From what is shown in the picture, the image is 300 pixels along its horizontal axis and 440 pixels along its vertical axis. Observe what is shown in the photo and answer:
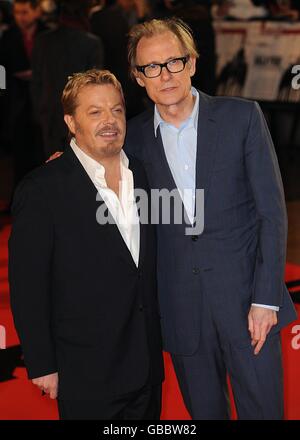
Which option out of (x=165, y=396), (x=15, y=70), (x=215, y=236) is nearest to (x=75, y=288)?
(x=215, y=236)

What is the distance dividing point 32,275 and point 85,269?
162 millimetres

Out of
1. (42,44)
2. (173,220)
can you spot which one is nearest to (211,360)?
(173,220)

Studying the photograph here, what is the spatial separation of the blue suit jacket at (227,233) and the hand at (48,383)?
47 cm

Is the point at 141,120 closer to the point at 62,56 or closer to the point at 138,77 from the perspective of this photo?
the point at 138,77

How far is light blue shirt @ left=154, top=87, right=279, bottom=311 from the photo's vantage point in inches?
→ 102

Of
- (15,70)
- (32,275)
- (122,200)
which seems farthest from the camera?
(15,70)

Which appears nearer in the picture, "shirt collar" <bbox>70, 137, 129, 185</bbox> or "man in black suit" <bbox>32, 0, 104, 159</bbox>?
"shirt collar" <bbox>70, 137, 129, 185</bbox>

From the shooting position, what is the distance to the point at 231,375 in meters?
2.69

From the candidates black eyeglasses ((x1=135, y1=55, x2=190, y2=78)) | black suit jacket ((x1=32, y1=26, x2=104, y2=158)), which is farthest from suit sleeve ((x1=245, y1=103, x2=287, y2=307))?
black suit jacket ((x1=32, y1=26, x2=104, y2=158))

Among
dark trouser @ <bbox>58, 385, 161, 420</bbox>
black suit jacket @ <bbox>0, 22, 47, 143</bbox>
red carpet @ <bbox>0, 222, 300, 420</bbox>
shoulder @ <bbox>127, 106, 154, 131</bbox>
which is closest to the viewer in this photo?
dark trouser @ <bbox>58, 385, 161, 420</bbox>

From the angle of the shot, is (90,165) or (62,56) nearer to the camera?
(90,165)

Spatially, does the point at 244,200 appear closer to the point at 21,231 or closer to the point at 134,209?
the point at 134,209

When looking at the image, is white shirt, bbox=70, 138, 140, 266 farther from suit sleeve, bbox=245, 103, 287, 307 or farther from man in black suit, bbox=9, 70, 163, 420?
suit sleeve, bbox=245, 103, 287, 307

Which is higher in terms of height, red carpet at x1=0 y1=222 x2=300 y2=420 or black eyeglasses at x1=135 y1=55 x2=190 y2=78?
black eyeglasses at x1=135 y1=55 x2=190 y2=78
